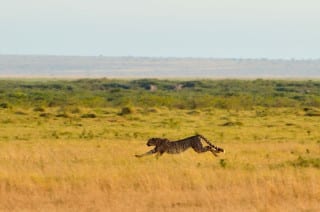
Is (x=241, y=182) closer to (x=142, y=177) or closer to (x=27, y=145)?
(x=142, y=177)

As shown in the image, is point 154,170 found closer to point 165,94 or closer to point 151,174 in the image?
point 151,174

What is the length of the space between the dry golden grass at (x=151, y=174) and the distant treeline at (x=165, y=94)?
22584 mm

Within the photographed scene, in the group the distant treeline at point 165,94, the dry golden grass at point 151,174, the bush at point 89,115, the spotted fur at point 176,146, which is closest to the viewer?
the dry golden grass at point 151,174

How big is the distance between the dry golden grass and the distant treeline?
889 inches

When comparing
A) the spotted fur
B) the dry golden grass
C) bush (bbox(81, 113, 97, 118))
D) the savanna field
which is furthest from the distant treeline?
the spotted fur

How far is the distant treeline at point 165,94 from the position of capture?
4984 cm

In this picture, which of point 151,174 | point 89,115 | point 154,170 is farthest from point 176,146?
point 89,115

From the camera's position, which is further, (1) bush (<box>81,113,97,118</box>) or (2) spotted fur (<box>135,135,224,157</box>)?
(1) bush (<box>81,113,97,118</box>)

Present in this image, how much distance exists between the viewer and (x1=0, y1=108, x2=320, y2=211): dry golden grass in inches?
416

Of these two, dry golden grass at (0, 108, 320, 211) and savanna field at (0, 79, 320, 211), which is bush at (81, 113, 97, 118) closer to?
savanna field at (0, 79, 320, 211)

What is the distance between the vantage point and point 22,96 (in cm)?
5888

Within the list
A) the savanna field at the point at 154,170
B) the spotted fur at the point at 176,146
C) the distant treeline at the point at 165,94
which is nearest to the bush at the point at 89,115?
the savanna field at the point at 154,170

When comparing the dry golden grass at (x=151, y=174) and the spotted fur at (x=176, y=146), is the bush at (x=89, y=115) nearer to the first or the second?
the dry golden grass at (x=151, y=174)

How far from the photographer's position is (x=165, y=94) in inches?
2805
